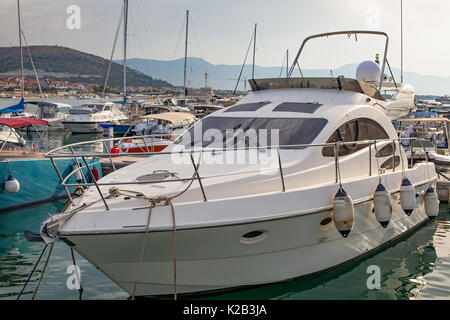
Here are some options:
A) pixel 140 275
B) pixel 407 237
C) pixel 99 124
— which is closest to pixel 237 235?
pixel 140 275

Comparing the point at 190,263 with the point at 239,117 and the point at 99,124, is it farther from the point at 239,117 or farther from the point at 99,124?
the point at 99,124

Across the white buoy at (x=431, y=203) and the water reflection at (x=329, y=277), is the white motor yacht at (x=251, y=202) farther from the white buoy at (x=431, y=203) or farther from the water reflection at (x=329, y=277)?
the white buoy at (x=431, y=203)

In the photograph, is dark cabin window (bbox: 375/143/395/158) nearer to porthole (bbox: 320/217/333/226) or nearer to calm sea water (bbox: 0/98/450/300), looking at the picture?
calm sea water (bbox: 0/98/450/300)

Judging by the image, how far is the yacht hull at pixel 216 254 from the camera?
5.36 metres

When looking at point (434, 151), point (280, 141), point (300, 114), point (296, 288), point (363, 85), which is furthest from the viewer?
point (434, 151)

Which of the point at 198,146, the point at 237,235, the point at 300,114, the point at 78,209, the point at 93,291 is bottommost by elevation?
the point at 93,291

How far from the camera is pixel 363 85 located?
8336 millimetres

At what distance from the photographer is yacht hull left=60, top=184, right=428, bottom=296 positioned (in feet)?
17.6

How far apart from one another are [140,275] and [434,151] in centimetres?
1213

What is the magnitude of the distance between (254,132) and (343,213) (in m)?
1.94

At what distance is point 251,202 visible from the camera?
564cm

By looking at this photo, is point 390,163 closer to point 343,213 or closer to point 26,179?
point 343,213

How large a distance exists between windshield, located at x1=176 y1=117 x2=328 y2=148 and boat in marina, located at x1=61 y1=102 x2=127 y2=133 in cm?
2717

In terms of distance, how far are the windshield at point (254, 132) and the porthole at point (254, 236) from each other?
1.63 metres
